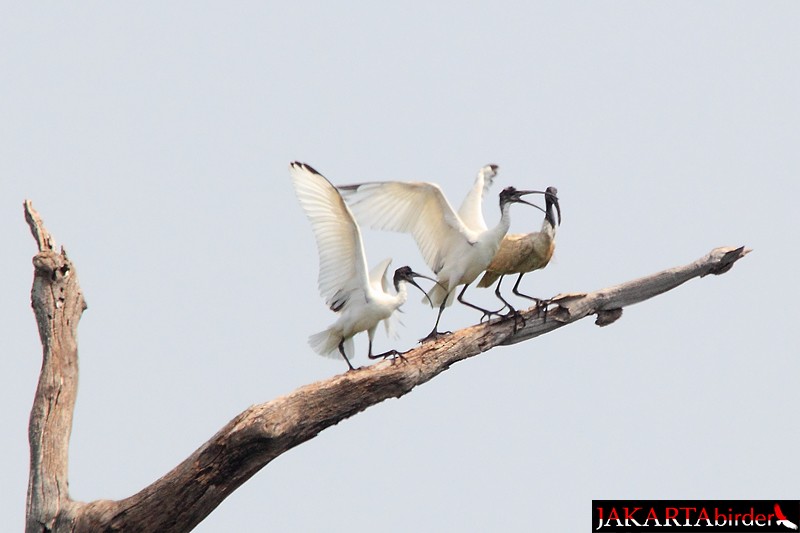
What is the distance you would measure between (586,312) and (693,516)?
2.23 meters

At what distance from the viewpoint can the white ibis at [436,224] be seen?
11508mm

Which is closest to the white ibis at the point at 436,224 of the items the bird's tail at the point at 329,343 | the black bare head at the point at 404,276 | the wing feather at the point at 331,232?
the black bare head at the point at 404,276

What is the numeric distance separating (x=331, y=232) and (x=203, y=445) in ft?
7.35

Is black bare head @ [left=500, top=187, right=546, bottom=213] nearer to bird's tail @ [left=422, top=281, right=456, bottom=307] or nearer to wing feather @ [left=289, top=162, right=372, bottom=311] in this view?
bird's tail @ [left=422, top=281, right=456, bottom=307]

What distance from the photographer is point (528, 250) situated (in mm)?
11891

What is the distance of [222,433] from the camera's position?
1017cm

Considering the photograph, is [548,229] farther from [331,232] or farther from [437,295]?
[331,232]

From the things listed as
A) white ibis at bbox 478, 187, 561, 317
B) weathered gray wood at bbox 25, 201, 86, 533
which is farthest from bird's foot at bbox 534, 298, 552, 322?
weathered gray wood at bbox 25, 201, 86, 533

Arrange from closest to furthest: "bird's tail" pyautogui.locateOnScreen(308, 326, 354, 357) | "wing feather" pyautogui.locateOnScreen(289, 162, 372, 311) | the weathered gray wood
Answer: the weathered gray wood, "wing feather" pyautogui.locateOnScreen(289, 162, 372, 311), "bird's tail" pyautogui.locateOnScreen(308, 326, 354, 357)

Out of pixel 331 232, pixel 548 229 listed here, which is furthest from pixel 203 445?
pixel 548 229

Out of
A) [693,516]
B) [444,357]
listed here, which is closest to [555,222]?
[444,357]

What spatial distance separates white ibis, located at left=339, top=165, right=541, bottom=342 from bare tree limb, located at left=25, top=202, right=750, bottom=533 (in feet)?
1.97

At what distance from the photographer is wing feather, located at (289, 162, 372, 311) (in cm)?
1084

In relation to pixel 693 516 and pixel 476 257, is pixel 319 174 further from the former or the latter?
pixel 693 516
